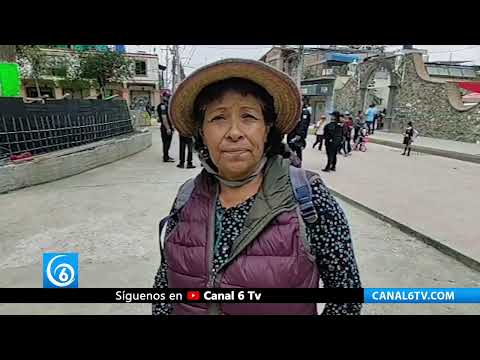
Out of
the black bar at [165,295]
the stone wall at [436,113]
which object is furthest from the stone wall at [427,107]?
the black bar at [165,295]

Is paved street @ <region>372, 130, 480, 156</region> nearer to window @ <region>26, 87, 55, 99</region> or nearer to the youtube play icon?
the youtube play icon

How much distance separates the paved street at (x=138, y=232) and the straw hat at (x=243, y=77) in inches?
24.8

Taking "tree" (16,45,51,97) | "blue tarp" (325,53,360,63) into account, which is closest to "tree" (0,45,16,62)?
"tree" (16,45,51,97)

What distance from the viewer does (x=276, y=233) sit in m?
0.75

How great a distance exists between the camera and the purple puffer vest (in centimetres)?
75

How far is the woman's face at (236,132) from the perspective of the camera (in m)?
0.78

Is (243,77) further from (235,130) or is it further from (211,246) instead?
(211,246)

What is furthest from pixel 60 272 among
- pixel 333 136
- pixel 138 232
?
pixel 333 136

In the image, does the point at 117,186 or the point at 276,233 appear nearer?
the point at 276,233

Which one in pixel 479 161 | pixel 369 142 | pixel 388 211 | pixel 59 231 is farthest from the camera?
pixel 369 142
